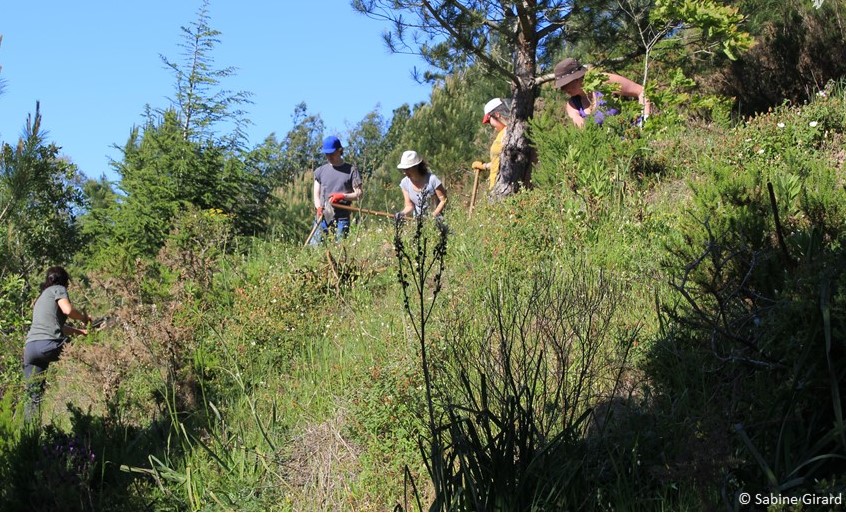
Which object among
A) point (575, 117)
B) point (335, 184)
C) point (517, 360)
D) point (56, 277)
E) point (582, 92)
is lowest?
A: point (517, 360)

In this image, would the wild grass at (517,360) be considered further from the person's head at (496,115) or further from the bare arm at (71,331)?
the person's head at (496,115)

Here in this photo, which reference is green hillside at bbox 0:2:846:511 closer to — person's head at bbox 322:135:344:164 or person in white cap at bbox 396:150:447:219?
person in white cap at bbox 396:150:447:219

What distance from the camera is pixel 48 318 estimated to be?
8.45 metres

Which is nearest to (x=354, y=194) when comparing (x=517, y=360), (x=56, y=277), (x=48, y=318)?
(x=56, y=277)

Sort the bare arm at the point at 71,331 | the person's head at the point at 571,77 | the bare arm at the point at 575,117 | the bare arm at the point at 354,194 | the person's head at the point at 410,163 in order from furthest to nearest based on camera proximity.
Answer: the bare arm at the point at 354,194
the person's head at the point at 571,77
the person's head at the point at 410,163
the bare arm at the point at 575,117
the bare arm at the point at 71,331

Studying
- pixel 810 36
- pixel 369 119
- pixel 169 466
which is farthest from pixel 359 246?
pixel 369 119

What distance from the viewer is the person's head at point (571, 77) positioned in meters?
10.5

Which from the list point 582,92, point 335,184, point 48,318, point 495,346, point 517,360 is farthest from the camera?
point 335,184

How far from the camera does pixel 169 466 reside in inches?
225

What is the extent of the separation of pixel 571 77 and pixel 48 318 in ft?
19.8

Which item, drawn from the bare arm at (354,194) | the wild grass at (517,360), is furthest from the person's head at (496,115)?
the wild grass at (517,360)

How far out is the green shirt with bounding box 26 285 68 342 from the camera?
27.6 feet

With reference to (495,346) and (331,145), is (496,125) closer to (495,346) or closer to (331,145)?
(331,145)

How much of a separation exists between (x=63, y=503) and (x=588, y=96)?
7481 millimetres
